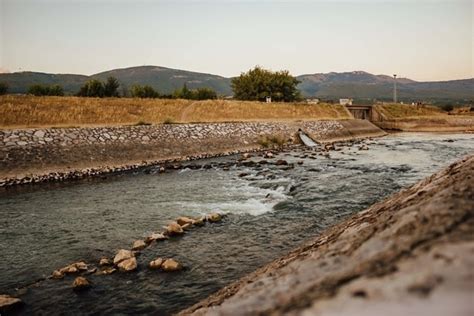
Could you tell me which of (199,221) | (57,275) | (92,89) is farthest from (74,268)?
(92,89)

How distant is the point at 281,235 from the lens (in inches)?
A: 397

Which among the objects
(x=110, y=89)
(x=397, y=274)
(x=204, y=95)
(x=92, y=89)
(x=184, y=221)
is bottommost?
(x=184, y=221)

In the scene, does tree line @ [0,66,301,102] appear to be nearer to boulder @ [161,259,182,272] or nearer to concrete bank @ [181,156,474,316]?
boulder @ [161,259,182,272]

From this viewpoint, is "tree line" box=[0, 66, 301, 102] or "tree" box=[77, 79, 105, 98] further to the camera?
"tree line" box=[0, 66, 301, 102]

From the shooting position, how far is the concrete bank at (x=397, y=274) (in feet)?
4.97

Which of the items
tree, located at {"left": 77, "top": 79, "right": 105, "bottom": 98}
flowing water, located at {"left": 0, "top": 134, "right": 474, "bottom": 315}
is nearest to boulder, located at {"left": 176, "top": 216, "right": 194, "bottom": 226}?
flowing water, located at {"left": 0, "top": 134, "right": 474, "bottom": 315}

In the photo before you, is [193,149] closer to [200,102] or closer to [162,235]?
[200,102]

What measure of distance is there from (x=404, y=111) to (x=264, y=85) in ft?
87.3

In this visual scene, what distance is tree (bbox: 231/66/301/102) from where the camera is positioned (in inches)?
2416

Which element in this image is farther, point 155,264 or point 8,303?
point 155,264

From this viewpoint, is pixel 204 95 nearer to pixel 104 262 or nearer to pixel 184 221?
pixel 184 221

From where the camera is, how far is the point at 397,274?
1.73 meters

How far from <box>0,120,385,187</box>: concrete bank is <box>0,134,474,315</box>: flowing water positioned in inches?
114

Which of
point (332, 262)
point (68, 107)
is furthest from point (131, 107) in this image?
point (332, 262)
